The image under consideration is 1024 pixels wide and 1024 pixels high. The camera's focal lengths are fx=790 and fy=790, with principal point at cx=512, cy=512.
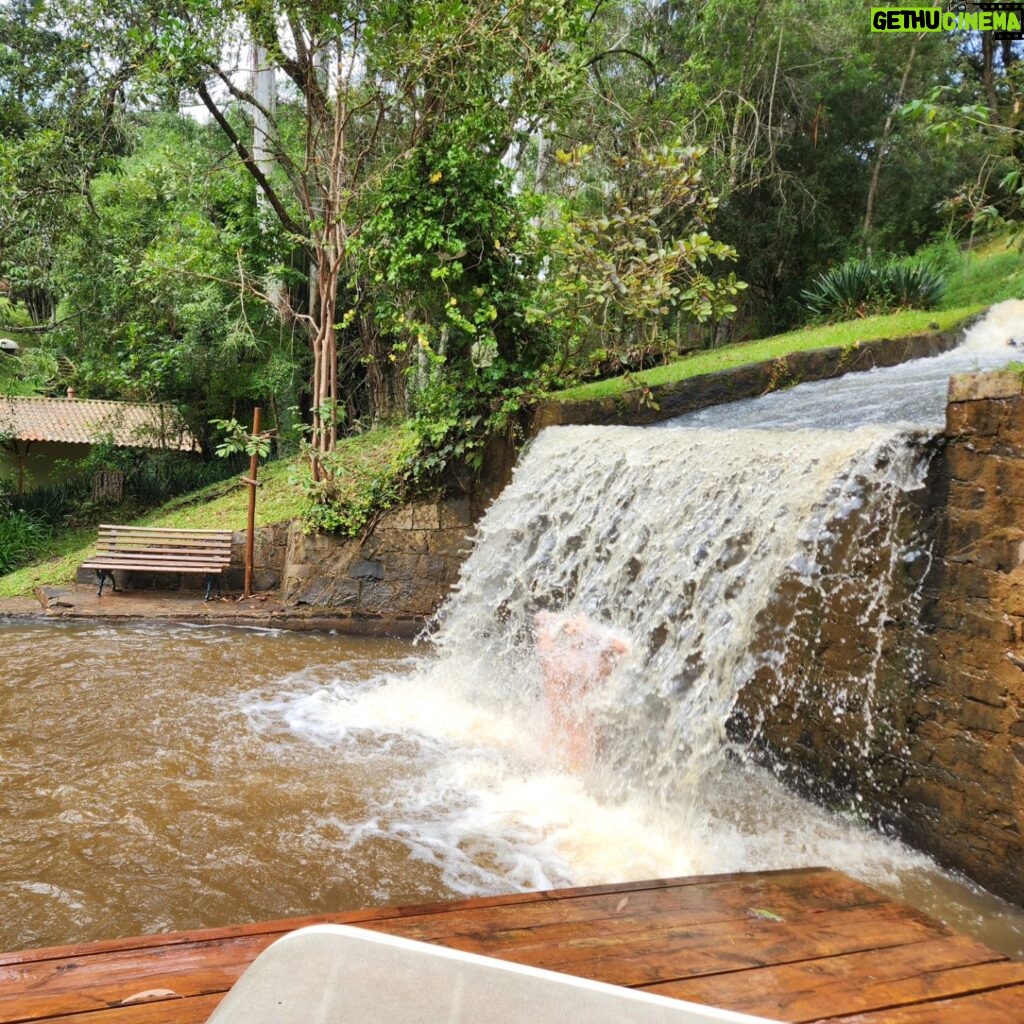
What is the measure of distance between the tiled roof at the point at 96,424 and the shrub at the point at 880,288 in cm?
993

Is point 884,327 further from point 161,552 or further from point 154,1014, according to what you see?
point 154,1014

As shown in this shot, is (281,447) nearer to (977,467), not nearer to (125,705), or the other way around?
(125,705)

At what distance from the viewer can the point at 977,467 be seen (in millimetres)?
3244

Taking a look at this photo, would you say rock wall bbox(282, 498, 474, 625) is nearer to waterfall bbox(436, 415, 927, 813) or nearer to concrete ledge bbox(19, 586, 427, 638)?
concrete ledge bbox(19, 586, 427, 638)

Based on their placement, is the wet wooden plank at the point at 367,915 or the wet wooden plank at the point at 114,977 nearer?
the wet wooden plank at the point at 114,977

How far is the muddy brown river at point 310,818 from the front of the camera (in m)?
2.89

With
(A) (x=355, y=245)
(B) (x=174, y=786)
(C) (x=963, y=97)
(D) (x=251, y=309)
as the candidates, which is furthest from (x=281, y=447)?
(C) (x=963, y=97)

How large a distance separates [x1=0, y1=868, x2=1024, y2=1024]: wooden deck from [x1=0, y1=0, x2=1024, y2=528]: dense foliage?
11.8 ft

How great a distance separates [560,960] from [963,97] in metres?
15.6

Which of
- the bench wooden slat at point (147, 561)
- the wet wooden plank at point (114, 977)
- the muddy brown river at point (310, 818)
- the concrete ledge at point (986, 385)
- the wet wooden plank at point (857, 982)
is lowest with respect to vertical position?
the muddy brown river at point (310, 818)

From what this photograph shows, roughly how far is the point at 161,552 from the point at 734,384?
19.0ft

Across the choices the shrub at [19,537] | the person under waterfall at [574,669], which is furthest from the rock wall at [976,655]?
the shrub at [19,537]

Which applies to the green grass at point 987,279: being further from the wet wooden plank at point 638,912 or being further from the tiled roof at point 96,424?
the tiled roof at point 96,424

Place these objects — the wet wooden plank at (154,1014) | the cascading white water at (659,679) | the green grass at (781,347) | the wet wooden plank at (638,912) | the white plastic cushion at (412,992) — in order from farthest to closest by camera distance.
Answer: the green grass at (781,347) → the cascading white water at (659,679) → the wet wooden plank at (638,912) → the wet wooden plank at (154,1014) → the white plastic cushion at (412,992)
